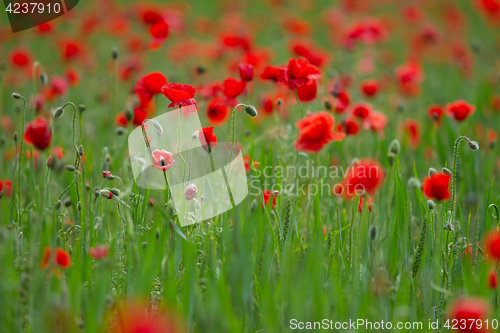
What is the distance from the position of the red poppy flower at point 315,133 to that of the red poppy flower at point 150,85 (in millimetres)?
649

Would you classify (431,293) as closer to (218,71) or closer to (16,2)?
(16,2)

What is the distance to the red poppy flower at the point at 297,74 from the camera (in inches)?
78.1

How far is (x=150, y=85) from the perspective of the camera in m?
2.02

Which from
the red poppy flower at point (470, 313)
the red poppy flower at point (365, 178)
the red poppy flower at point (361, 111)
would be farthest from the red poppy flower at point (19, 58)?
the red poppy flower at point (470, 313)

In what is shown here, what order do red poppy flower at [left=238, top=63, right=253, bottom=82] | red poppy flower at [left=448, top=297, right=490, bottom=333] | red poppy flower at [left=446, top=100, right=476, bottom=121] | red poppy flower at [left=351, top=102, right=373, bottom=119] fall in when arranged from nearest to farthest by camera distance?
red poppy flower at [left=448, top=297, right=490, bottom=333]
red poppy flower at [left=238, top=63, right=253, bottom=82]
red poppy flower at [left=446, top=100, right=476, bottom=121]
red poppy flower at [left=351, top=102, right=373, bottom=119]

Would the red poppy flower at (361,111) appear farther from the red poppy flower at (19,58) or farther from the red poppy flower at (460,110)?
the red poppy flower at (19,58)

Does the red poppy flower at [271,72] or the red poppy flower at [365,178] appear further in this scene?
the red poppy flower at [271,72]

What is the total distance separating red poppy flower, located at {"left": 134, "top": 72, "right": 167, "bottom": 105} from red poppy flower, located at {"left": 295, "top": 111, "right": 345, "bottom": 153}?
0.65 m

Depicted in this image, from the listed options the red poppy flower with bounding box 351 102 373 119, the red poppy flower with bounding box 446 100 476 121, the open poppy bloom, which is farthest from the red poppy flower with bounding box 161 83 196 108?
the red poppy flower with bounding box 446 100 476 121

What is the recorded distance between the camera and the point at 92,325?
1.22 meters

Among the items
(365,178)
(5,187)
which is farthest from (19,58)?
(365,178)

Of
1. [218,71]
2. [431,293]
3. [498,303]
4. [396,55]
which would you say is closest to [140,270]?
[431,293]

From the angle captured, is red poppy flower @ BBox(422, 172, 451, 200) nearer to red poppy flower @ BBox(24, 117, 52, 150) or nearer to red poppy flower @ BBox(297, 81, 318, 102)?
red poppy flower @ BBox(297, 81, 318, 102)

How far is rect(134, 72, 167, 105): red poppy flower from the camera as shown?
6.53 ft
